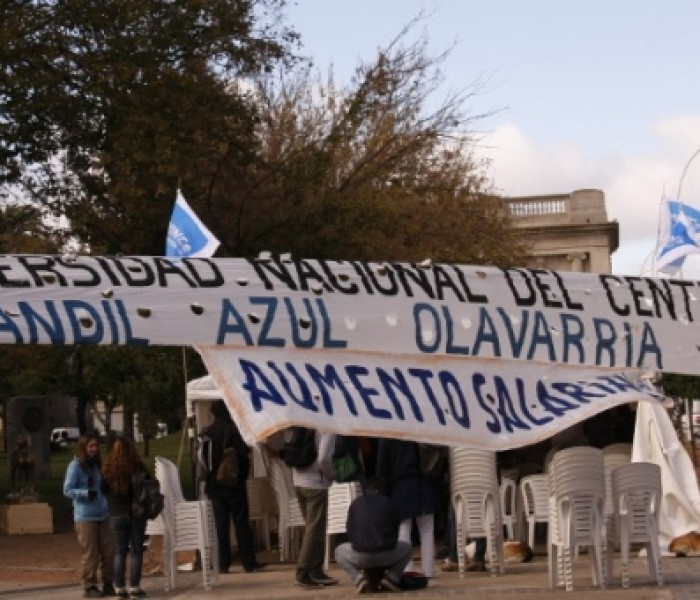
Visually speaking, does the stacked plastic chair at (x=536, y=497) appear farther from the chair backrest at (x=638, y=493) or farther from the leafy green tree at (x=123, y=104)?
the leafy green tree at (x=123, y=104)

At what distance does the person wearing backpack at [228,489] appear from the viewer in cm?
1741

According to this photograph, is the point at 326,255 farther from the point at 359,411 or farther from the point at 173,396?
the point at 359,411

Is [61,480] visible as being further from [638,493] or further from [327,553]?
[638,493]

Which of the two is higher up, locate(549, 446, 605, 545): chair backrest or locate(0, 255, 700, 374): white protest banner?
locate(0, 255, 700, 374): white protest banner

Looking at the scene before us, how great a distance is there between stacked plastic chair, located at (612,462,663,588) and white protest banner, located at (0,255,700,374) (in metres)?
3.99

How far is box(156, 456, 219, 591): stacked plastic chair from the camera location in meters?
16.2

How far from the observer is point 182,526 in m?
16.4

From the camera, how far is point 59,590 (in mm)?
17516

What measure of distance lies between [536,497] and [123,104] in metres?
11.2

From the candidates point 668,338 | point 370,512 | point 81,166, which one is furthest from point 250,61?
point 668,338

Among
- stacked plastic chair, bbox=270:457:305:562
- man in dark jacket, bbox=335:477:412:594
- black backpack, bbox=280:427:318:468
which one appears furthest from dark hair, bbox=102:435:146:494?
stacked plastic chair, bbox=270:457:305:562

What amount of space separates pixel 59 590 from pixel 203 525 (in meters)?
2.18

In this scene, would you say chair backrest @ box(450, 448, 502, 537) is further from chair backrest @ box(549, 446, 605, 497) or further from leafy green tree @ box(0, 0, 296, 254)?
leafy green tree @ box(0, 0, 296, 254)

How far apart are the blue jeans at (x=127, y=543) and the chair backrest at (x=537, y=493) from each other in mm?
4077
